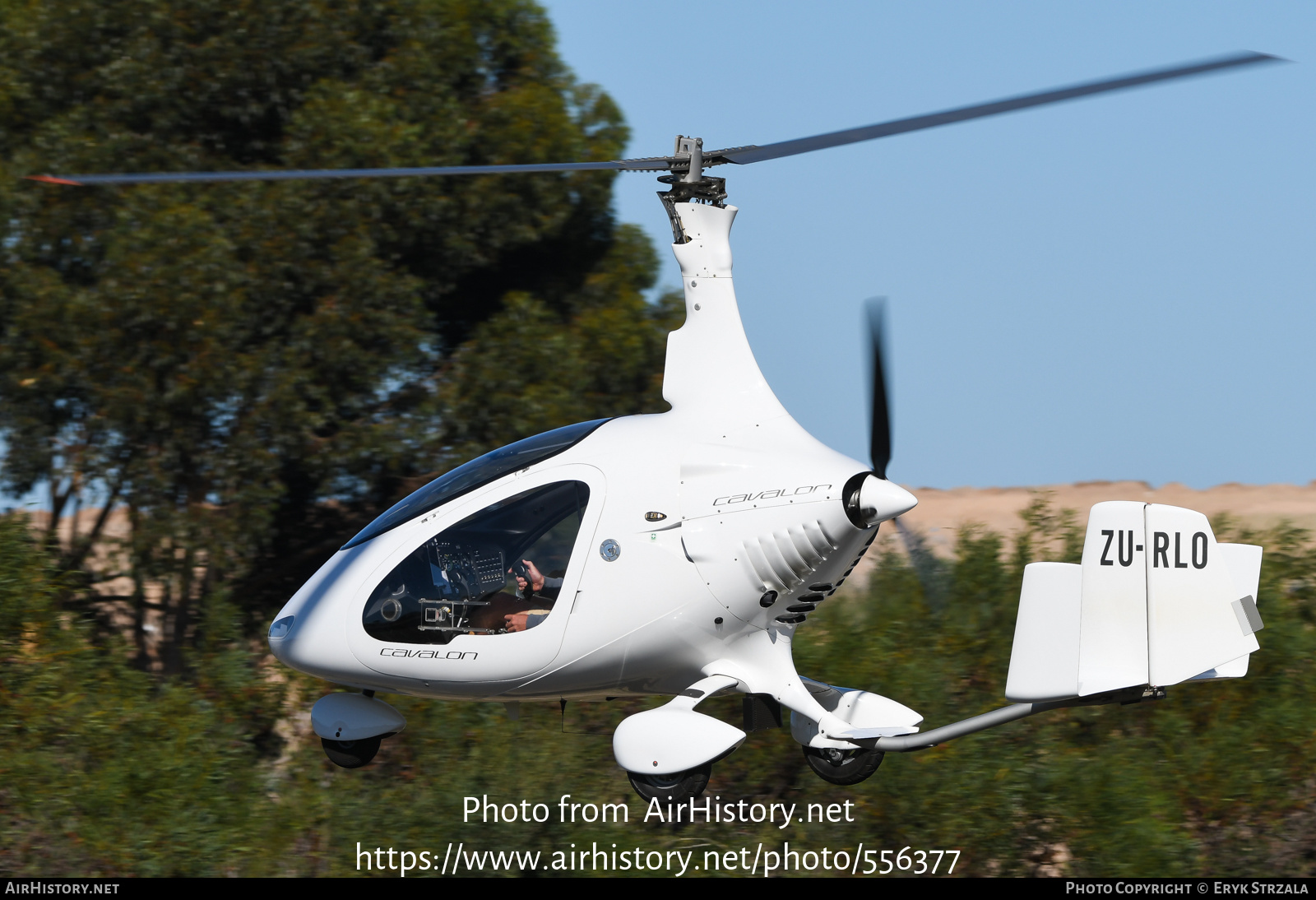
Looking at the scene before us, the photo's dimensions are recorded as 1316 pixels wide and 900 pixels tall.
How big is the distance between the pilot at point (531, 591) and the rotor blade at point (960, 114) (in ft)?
9.42

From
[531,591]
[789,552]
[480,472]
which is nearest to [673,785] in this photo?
[531,591]

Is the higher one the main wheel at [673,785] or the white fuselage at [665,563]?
the white fuselage at [665,563]

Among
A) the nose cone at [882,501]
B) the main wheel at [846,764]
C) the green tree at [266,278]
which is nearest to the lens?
the nose cone at [882,501]

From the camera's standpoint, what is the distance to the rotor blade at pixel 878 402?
7977 mm

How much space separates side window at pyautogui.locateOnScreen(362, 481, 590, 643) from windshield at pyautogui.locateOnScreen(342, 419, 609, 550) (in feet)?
0.87

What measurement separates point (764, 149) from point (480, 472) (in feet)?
9.07

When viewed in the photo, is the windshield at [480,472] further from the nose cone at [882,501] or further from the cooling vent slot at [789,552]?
the nose cone at [882,501]

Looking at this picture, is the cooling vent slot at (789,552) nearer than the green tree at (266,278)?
Yes

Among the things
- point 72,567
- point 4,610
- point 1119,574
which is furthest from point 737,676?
point 72,567

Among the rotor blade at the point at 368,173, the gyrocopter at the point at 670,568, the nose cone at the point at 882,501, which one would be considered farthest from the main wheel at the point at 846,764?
the rotor blade at the point at 368,173

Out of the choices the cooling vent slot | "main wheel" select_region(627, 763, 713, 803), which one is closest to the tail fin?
the cooling vent slot

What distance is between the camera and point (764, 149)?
8289 millimetres

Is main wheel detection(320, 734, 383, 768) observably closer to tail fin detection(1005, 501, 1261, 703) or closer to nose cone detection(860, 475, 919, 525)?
nose cone detection(860, 475, 919, 525)

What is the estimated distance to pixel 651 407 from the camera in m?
17.7
